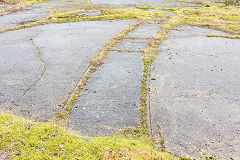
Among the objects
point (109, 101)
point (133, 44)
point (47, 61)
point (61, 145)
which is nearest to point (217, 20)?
point (133, 44)

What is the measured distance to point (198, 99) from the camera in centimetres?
882

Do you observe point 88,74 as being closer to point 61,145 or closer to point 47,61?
point 47,61

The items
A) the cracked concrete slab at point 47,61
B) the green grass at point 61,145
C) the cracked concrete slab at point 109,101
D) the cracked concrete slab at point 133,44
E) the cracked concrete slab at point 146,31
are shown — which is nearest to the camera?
the green grass at point 61,145

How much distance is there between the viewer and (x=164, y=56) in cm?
1348

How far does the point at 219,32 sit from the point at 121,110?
1538 cm

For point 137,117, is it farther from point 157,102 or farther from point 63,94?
point 63,94

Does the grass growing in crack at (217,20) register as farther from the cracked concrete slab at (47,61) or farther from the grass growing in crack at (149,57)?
the cracked concrete slab at (47,61)

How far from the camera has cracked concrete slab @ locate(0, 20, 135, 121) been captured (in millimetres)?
8539

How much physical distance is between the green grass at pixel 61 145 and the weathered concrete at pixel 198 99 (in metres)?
1.12

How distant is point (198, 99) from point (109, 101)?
3.94 m

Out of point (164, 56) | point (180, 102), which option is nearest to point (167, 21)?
point (164, 56)

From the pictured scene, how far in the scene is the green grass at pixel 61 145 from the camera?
5.44 metres

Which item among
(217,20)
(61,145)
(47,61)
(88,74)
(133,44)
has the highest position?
(217,20)

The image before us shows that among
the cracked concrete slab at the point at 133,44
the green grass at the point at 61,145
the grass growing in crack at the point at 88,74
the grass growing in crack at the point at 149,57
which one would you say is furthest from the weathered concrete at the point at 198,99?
the grass growing in crack at the point at 88,74
